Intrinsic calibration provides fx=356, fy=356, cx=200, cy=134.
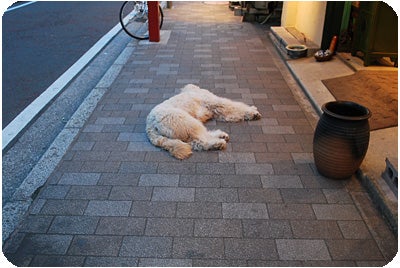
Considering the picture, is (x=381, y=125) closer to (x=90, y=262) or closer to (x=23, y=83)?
(x=90, y=262)

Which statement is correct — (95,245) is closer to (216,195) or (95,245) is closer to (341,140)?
(216,195)

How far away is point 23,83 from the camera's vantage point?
683 cm

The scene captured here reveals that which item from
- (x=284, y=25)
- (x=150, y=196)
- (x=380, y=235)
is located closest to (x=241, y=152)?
(x=150, y=196)

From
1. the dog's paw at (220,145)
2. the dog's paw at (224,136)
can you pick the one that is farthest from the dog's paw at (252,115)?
the dog's paw at (220,145)

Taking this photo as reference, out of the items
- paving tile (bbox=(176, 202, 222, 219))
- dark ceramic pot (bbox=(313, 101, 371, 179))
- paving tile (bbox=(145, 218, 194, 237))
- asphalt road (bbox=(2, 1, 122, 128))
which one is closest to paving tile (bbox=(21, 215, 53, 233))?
paving tile (bbox=(145, 218, 194, 237))

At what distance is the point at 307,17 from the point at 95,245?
25.3 feet

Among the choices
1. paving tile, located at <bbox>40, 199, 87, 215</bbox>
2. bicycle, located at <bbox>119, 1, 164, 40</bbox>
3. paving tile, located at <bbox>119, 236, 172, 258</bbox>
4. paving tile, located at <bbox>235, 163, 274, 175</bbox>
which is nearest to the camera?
paving tile, located at <bbox>119, 236, 172, 258</bbox>

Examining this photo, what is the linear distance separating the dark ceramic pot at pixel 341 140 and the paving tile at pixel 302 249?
3.06ft

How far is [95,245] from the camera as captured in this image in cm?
295

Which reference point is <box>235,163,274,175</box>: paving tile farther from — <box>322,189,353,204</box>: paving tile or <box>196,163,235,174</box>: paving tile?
<box>322,189,353,204</box>: paving tile

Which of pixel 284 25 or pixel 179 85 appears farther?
pixel 284 25

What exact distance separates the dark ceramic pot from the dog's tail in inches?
56.9

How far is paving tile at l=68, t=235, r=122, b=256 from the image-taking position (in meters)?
2.88

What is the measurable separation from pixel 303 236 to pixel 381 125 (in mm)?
2281
